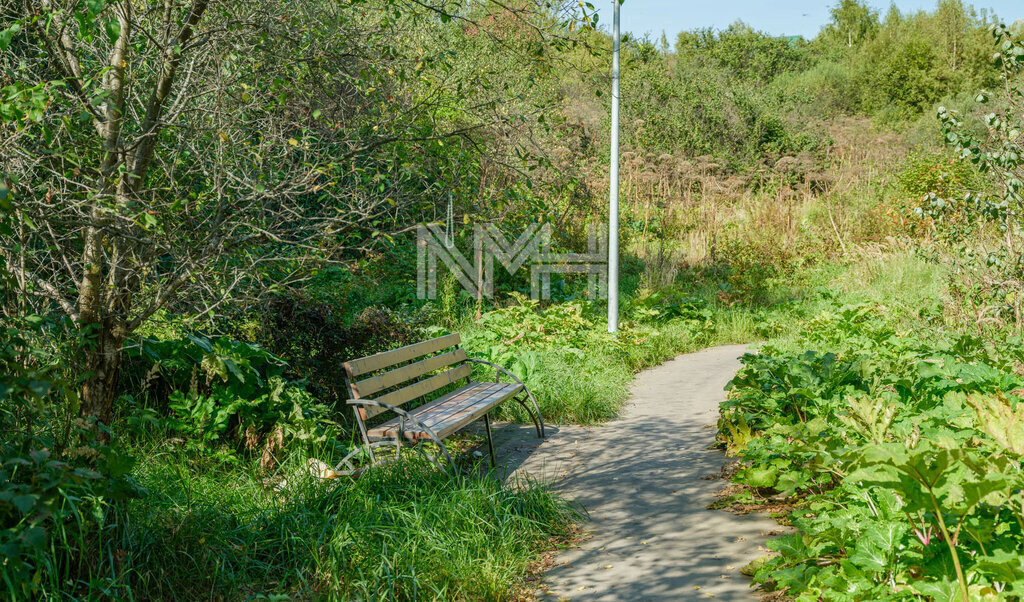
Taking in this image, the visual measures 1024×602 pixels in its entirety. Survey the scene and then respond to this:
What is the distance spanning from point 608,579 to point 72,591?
2281mm

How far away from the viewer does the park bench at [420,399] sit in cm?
505

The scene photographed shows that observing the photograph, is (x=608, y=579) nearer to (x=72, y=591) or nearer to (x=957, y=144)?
(x=72, y=591)

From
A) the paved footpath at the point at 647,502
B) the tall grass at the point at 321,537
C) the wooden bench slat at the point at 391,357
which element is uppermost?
the wooden bench slat at the point at 391,357

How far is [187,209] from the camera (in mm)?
3941

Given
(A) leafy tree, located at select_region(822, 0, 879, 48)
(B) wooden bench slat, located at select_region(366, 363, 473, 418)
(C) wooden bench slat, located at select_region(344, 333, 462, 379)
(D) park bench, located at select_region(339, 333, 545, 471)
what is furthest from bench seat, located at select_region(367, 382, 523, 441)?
(A) leafy tree, located at select_region(822, 0, 879, 48)

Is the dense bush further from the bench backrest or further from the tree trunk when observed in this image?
the tree trunk

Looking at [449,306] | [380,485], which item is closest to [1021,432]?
[380,485]

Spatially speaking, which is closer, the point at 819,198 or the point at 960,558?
the point at 960,558

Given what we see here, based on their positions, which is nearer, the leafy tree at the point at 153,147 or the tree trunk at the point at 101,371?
the leafy tree at the point at 153,147

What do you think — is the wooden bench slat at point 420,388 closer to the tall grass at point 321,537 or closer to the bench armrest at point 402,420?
the bench armrest at point 402,420

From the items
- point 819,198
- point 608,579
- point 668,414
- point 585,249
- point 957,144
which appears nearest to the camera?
point 608,579

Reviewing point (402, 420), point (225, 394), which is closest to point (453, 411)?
point (402, 420)

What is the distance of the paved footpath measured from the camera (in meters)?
3.70

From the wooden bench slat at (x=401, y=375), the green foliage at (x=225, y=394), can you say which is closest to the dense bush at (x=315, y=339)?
the green foliage at (x=225, y=394)
